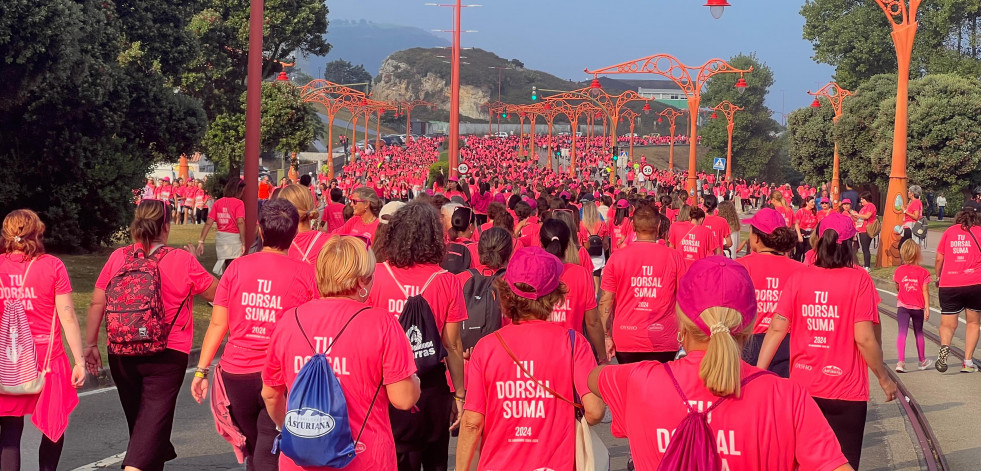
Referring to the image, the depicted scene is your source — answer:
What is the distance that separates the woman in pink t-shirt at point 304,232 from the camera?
6812 mm

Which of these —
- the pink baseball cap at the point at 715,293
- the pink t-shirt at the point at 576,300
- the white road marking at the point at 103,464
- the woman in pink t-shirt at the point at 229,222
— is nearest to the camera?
the pink baseball cap at the point at 715,293

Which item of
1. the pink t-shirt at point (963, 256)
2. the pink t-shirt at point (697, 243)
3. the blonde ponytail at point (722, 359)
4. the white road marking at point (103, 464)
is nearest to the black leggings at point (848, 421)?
the blonde ponytail at point (722, 359)

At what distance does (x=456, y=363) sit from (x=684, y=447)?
104 inches

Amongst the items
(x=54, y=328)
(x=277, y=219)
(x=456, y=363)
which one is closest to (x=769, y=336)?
(x=456, y=363)

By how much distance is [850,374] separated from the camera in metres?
6.11

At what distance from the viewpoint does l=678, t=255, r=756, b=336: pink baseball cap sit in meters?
3.29

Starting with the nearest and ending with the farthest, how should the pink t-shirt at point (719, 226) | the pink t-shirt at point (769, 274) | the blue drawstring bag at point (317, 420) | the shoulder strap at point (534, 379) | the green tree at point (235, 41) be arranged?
the blue drawstring bag at point (317, 420), the shoulder strap at point (534, 379), the pink t-shirt at point (769, 274), the pink t-shirt at point (719, 226), the green tree at point (235, 41)

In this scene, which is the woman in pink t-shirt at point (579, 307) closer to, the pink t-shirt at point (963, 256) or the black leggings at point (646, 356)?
the black leggings at point (646, 356)

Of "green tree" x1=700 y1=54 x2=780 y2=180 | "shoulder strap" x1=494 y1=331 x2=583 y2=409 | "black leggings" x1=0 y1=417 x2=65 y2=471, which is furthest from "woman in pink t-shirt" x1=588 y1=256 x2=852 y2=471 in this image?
"green tree" x1=700 y1=54 x2=780 y2=180

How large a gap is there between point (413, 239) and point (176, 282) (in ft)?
4.21

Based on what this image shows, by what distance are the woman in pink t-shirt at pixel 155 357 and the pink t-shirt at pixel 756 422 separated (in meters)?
3.38

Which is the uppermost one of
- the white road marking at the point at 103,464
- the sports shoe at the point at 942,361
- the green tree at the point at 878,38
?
the green tree at the point at 878,38

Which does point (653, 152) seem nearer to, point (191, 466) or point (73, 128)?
point (73, 128)

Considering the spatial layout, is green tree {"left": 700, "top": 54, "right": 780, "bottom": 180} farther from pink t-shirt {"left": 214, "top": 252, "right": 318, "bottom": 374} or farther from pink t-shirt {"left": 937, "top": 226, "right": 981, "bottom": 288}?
pink t-shirt {"left": 214, "top": 252, "right": 318, "bottom": 374}
